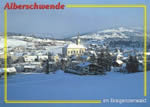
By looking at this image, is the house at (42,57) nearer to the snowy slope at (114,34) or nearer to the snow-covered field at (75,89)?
the snow-covered field at (75,89)

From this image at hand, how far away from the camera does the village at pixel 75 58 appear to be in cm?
329

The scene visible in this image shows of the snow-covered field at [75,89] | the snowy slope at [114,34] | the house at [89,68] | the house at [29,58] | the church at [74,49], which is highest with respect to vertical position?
the snowy slope at [114,34]

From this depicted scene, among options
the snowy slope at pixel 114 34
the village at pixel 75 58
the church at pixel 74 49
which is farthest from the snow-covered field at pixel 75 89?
the snowy slope at pixel 114 34

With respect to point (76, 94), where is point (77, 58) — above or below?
above

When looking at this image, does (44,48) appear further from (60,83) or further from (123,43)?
(123,43)

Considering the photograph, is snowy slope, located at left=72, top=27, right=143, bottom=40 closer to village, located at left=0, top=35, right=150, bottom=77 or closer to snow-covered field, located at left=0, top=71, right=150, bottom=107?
village, located at left=0, top=35, right=150, bottom=77

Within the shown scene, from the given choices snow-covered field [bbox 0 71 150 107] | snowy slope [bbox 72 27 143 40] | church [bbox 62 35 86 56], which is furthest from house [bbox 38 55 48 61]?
snowy slope [bbox 72 27 143 40]

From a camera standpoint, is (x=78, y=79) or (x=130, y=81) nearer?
(x=130, y=81)

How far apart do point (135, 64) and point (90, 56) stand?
2.86ft

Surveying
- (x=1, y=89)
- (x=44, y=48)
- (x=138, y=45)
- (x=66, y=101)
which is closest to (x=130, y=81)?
(x=138, y=45)

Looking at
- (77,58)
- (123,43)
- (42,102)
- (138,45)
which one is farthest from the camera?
(123,43)

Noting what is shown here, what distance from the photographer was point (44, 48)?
3.47m

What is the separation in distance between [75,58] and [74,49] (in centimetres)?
17

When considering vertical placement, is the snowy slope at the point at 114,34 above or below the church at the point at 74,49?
above
